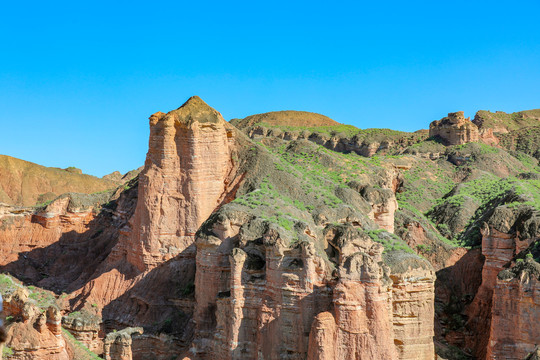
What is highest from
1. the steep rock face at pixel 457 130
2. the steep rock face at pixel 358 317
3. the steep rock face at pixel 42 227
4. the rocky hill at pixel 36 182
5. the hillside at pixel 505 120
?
the hillside at pixel 505 120

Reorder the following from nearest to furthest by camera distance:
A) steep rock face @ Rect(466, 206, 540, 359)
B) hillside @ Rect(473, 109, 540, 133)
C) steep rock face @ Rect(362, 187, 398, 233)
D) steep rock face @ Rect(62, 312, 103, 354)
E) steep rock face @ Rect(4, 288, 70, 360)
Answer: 1. steep rock face @ Rect(4, 288, 70, 360)
2. steep rock face @ Rect(466, 206, 540, 359)
3. steep rock face @ Rect(62, 312, 103, 354)
4. steep rock face @ Rect(362, 187, 398, 233)
5. hillside @ Rect(473, 109, 540, 133)

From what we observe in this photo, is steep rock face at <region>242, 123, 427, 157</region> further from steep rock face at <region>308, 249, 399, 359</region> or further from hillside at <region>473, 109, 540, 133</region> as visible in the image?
steep rock face at <region>308, 249, 399, 359</region>

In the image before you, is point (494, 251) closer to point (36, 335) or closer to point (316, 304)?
point (316, 304)

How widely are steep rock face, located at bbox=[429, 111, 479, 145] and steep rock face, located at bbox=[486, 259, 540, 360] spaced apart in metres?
53.8

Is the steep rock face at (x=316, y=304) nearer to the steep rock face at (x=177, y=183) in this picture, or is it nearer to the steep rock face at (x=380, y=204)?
the steep rock face at (x=177, y=183)

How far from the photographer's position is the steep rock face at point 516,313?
84.0 feet

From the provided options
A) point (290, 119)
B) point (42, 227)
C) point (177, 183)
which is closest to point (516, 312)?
point (177, 183)

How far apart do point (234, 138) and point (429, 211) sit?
22.5 meters

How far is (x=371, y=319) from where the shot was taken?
82.9 ft

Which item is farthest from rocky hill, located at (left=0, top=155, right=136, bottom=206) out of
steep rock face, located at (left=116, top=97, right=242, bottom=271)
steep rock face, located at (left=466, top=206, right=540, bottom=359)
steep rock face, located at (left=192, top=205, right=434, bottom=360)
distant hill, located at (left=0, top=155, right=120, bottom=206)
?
steep rock face, located at (left=466, top=206, right=540, bottom=359)

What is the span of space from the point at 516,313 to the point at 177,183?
61.7 feet

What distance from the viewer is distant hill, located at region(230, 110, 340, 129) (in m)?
116

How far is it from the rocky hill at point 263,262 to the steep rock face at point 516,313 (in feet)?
0.19

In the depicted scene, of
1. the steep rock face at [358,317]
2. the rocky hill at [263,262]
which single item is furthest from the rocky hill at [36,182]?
the steep rock face at [358,317]
